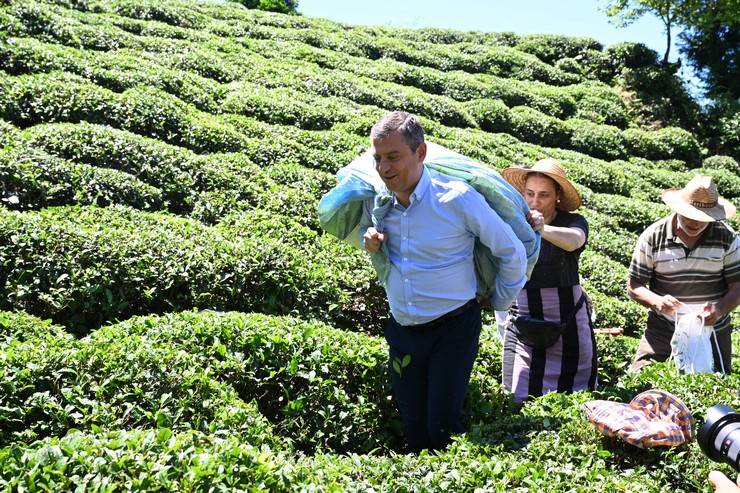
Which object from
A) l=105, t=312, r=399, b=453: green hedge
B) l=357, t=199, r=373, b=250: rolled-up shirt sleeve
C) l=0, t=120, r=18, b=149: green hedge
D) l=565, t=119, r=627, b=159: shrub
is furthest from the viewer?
l=565, t=119, r=627, b=159: shrub

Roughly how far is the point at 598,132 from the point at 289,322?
12.3 meters

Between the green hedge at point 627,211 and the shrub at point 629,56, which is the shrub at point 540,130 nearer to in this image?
the green hedge at point 627,211

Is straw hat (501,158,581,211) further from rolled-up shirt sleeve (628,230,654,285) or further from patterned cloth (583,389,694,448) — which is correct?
patterned cloth (583,389,694,448)

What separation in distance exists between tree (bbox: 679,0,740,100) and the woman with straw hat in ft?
63.2

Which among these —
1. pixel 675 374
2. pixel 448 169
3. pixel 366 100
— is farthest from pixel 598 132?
pixel 448 169

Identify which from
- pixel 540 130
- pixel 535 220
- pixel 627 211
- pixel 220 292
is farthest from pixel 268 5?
pixel 535 220

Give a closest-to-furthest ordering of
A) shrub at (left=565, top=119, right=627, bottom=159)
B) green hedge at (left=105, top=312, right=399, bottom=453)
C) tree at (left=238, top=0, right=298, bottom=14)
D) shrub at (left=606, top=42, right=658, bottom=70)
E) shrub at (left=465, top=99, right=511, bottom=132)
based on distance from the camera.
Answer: green hedge at (left=105, top=312, right=399, bottom=453), shrub at (left=465, top=99, right=511, bottom=132), shrub at (left=565, top=119, right=627, bottom=159), shrub at (left=606, top=42, right=658, bottom=70), tree at (left=238, top=0, right=298, bottom=14)

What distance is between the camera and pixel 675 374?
491 cm

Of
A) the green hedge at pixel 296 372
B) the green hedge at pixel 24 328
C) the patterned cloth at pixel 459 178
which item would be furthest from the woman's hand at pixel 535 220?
the green hedge at pixel 24 328

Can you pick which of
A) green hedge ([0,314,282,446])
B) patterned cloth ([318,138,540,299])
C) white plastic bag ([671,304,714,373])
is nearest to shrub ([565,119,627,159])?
white plastic bag ([671,304,714,373])

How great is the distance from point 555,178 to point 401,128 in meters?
1.56

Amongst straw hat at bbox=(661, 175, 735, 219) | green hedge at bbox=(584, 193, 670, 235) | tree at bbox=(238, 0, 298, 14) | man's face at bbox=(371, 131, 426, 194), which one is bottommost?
green hedge at bbox=(584, 193, 670, 235)

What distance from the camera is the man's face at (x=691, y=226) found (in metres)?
5.08

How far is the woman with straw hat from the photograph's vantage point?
4656mm
